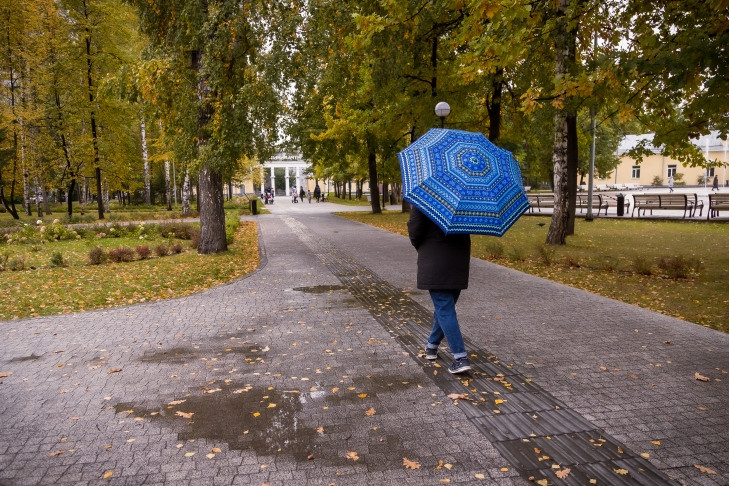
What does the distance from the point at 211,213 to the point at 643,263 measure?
10101 millimetres

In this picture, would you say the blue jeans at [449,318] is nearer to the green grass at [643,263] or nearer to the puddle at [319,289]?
the green grass at [643,263]

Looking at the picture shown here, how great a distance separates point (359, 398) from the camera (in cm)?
430

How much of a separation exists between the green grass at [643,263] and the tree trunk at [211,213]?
694 cm

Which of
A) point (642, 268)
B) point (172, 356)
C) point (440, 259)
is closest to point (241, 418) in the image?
point (172, 356)

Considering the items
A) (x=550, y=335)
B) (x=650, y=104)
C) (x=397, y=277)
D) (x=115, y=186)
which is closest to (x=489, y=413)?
(x=550, y=335)

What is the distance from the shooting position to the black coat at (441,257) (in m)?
4.52

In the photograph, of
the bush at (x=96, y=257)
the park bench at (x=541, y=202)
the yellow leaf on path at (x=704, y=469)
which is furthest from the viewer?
the park bench at (x=541, y=202)

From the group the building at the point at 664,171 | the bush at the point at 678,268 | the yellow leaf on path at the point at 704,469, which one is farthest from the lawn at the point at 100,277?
the building at the point at 664,171

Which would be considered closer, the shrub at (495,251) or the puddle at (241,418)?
the puddle at (241,418)

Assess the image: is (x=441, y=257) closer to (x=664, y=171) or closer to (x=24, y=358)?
(x=24, y=358)

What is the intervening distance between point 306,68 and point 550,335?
27.7 ft

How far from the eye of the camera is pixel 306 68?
11.6 m

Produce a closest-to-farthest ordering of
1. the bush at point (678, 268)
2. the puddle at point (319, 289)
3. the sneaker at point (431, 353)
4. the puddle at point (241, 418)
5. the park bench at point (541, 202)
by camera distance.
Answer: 1. the puddle at point (241, 418)
2. the sneaker at point (431, 353)
3. the puddle at point (319, 289)
4. the bush at point (678, 268)
5. the park bench at point (541, 202)

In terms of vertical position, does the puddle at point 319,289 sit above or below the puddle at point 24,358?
above
